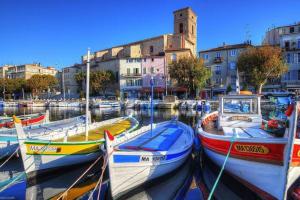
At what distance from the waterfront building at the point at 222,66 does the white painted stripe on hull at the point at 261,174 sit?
50.8 metres

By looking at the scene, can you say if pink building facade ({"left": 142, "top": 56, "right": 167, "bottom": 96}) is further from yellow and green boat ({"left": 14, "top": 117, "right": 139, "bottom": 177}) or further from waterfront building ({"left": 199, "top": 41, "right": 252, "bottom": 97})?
yellow and green boat ({"left": 14, "top": 117, "right": 139, "bottom": 177})

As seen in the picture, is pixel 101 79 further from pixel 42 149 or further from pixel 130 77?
pixel 42 149

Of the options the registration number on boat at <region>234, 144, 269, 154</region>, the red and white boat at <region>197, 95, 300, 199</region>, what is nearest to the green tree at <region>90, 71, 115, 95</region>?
the red and white boat at <region>197, 95, 300, 199</region>

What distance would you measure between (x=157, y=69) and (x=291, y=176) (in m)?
61.6

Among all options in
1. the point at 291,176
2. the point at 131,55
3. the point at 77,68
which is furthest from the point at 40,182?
the point at 77,68

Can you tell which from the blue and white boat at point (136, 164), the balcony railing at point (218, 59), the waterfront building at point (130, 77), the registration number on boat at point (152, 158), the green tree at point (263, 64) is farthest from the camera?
the waterfront building at point (130, 77)

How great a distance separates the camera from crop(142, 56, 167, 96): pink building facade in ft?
218

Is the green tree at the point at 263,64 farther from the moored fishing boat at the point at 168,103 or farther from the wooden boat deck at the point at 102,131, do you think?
the wooden boat deck at the point at 102,131

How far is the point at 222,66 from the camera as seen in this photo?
6081 centimetres

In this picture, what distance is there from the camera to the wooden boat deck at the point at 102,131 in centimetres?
1304

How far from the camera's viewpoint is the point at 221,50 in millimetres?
60875

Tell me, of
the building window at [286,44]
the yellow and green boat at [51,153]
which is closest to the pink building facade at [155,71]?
the building window at [286,44]

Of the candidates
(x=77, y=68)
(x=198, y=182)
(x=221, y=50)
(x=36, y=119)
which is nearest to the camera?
(x=198, y=182)

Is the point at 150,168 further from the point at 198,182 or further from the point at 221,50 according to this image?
the point at 221,50
